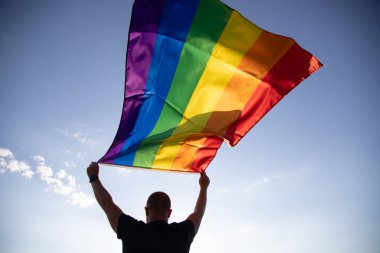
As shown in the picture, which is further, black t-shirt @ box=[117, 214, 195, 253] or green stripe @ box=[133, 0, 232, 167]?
green stripe @ box=[133, 0, 232, 167]

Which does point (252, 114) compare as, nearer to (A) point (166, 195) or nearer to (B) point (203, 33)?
(B) point (203, 33)

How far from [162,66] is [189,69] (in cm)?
44

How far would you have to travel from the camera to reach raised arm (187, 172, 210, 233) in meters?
2.73

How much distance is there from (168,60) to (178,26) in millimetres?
532

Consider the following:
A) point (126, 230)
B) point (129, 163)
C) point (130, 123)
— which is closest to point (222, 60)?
point (130, 123)

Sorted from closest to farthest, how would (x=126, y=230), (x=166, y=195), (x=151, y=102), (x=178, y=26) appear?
1. (x=126, y=230)
2. (x=166, y=195)
3. (x=178, y=26)
4. (x=151, y=102)

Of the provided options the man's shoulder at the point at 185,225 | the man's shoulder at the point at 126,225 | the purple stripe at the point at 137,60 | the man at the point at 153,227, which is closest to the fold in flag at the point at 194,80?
the purple stripe at the point at 137,60

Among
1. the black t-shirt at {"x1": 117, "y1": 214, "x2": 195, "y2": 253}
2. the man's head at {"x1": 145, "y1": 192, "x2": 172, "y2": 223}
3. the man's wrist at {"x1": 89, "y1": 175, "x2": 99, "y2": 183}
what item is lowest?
the black t-shirt at {"x1": 117, "y1": 214, "x2": 195, "y2": 253}

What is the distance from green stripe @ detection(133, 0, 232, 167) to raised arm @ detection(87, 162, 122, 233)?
1.32 metres

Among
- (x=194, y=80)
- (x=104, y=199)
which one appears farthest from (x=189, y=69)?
(x=104, y=199)

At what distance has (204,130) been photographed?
443 centimetres

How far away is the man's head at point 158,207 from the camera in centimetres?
258

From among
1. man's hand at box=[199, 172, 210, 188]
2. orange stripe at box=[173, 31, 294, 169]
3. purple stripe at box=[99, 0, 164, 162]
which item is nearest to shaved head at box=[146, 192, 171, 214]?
man's hand at box=[199, 172, 210, 188]

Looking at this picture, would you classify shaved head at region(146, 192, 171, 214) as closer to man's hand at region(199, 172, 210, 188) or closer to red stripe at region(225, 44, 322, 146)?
man's hand at region(199, 172, 210, 188)
